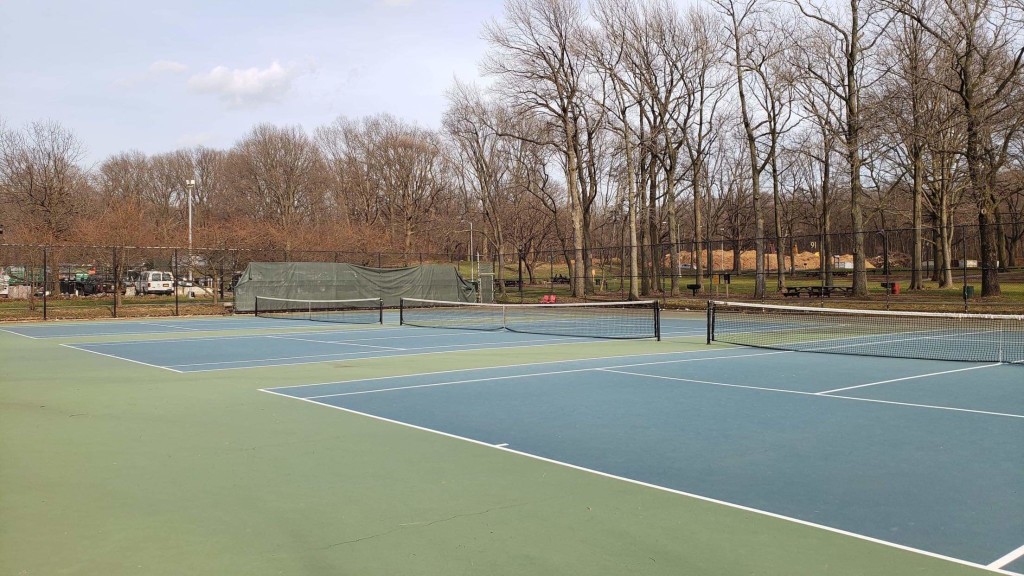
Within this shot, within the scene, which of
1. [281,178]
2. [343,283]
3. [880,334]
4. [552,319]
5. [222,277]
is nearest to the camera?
[880,334]

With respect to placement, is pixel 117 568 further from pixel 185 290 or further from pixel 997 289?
pixel 185 290

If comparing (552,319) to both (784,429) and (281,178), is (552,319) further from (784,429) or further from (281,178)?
(281,178)

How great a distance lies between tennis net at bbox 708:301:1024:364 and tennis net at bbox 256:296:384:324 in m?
13.8

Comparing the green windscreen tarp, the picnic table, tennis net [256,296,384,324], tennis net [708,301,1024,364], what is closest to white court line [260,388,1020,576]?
tennis net [708,301,1024,364]

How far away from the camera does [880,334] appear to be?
1964 cm

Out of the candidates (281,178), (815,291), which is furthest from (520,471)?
(281,178)

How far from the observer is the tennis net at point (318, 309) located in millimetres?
29500

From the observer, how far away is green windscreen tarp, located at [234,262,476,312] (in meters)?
31.5

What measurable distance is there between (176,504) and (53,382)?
7.47 meters

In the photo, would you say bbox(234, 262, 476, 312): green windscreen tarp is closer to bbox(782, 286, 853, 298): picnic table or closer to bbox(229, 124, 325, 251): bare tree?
bbox(782, 286, 853, 298): picnic table

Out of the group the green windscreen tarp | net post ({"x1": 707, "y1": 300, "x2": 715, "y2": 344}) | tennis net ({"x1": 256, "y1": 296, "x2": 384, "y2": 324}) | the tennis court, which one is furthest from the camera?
the green windscreen tarp

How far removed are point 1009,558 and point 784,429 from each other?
11.5 feet

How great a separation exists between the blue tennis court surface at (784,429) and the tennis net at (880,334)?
2040 millimetres

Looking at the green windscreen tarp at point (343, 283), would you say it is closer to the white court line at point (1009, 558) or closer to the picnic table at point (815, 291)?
the picnic table at point (815, 291)
